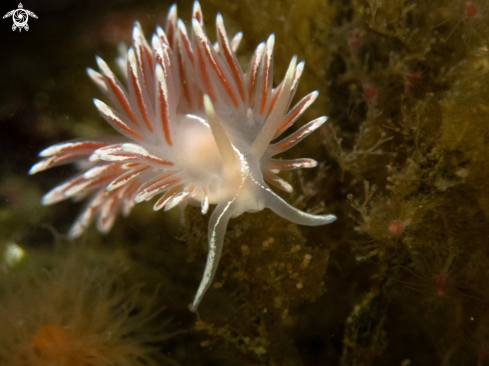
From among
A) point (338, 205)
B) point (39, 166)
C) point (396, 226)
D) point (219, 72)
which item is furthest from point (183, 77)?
point (396, 226)

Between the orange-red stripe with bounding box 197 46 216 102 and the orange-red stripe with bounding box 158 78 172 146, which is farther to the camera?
the orange-red stripe with bounding box 197 46 216 102

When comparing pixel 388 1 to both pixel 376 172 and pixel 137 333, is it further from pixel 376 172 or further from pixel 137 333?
pixel 137 333

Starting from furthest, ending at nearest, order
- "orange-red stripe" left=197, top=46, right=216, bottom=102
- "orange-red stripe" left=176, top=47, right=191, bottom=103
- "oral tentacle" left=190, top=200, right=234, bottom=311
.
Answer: "orange-red stripe" left=176, top=47, right=191, bottom=103 → "orange-red stripe" left=197, top=46, right=216, bottom=102 → "oral tentacle" left=190, top=200, right=234, bottom=311

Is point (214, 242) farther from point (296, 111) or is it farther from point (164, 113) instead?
point (296, 111)

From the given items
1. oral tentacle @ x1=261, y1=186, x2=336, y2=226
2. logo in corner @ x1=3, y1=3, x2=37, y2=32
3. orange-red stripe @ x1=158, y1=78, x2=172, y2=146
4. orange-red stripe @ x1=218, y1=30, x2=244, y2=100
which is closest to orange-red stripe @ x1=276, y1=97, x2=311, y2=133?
orange-red stripe @ x1=218, y1=30, x2=244, y2=100

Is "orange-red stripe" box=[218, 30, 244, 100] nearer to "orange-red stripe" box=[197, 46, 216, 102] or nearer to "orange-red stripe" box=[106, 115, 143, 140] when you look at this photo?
"orange-red stripe" box=[197, 46, 216, 102]

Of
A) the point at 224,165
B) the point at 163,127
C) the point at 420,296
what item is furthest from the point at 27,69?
the point at 420,296

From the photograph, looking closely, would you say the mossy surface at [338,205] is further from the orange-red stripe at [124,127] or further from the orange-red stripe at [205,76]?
the orange-red stripe at [205,76]
